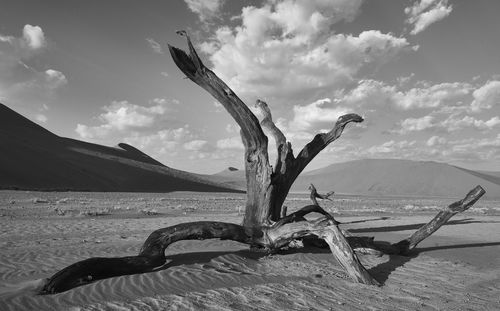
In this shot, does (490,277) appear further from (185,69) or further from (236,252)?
(185,69)

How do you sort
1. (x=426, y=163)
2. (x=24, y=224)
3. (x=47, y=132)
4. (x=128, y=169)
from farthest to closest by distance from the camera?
(x=426, y=163)
(x=47, y=132)
(x=128, y=169)
(x=24, y=224)

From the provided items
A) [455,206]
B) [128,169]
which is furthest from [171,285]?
[128,169]

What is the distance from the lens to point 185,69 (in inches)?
294

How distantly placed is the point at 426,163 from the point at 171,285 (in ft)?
427

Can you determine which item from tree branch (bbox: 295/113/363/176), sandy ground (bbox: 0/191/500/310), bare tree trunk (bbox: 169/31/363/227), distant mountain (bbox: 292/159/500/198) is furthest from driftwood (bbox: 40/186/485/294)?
distant mountain (bbox: 292/159/500/198)

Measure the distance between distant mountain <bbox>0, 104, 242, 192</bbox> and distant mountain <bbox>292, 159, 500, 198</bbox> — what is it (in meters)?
55.7

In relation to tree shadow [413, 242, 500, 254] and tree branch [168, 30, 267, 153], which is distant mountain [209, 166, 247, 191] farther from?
tree branch [168, 30, 267, 153]

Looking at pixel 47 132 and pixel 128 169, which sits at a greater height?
pixel 47 132

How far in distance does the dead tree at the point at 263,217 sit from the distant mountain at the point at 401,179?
A: 3613 inches

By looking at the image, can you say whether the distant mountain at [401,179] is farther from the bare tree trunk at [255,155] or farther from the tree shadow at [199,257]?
the tree shadow at [199,257]

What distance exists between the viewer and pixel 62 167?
54906 millimetres

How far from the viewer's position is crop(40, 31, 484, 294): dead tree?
5941 millimetres

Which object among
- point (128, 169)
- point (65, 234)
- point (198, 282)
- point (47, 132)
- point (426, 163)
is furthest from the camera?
point (426, 163)

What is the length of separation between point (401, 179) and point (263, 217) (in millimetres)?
113033
